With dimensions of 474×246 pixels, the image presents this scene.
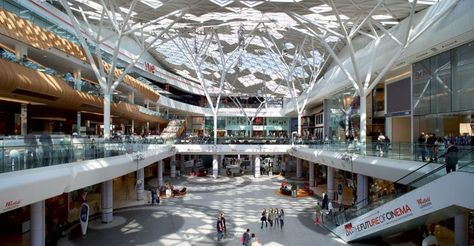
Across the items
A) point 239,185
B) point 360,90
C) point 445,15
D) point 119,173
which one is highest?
point 445,15

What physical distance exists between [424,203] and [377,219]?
12.5 ft

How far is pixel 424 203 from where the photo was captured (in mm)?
13750

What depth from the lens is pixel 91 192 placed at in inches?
1264

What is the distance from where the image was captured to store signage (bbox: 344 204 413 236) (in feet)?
50.0

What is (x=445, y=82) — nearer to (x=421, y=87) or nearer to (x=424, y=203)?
(x=421, y=87)

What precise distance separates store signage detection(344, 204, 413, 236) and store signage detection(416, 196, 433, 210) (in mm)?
730

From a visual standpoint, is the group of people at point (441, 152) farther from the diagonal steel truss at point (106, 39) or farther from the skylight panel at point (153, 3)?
the skylight panel at point (153, 3)

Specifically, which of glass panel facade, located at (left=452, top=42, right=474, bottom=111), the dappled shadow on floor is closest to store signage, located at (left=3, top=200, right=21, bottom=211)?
the dappled shadow on floor

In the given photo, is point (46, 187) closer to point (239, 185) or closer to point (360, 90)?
point (360, 90)

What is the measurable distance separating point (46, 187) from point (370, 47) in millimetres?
28446

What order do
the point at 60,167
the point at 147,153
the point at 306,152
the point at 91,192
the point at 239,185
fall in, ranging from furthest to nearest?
the point at 239,185, the point at 306,152, the point at 91,192, the point at 147,153, the point at 60,167

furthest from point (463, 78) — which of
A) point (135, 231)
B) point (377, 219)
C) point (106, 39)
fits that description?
point (106, 39)

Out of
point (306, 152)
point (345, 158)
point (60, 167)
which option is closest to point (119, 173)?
point (60, 167)

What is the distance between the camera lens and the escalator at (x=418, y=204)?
11.7 metres
